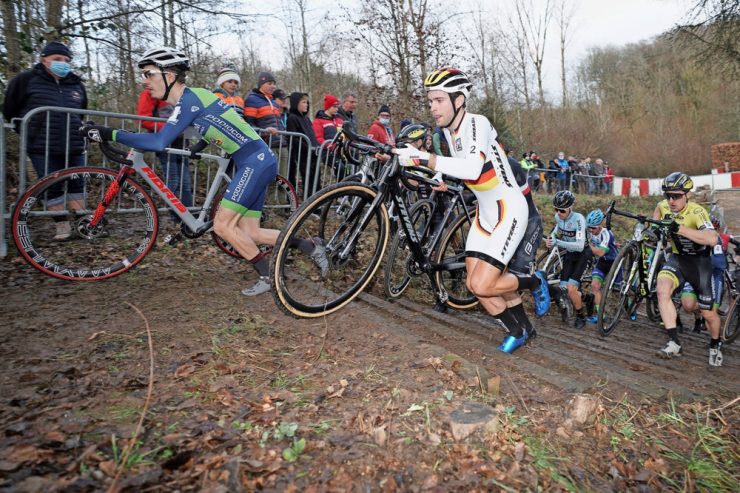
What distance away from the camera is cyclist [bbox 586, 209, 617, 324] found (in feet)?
25.3

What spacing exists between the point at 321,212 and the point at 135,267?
7.22 ft

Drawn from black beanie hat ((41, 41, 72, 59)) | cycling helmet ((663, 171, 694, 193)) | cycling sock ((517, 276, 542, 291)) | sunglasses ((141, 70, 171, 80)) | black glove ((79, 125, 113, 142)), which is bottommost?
cycling sock ((517, 276, 542, 291))

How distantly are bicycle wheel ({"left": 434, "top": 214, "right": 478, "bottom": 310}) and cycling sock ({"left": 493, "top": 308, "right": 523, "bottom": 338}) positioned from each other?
0.84 meters

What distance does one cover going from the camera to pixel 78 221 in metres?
4.79

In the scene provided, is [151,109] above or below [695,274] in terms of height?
above

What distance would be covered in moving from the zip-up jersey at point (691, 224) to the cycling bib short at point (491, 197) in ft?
10.5

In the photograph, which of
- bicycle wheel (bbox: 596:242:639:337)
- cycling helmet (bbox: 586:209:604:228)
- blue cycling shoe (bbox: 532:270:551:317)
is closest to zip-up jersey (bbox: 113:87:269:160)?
blue cycling shoe (bbox: 532:270:551:317)

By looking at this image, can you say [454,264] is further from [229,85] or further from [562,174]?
[562,174]

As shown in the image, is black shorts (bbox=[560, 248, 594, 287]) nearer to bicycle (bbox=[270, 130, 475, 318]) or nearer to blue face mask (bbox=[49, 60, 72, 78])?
bicycle (bbox=[270, 130, 475, 318])

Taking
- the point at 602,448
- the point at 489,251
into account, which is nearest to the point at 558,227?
the point at 489,251

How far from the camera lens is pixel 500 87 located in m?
34.8

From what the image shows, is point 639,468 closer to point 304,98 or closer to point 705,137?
point 304,98

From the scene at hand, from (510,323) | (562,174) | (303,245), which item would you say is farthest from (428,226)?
(562,174)

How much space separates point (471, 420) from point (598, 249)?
606 cm
